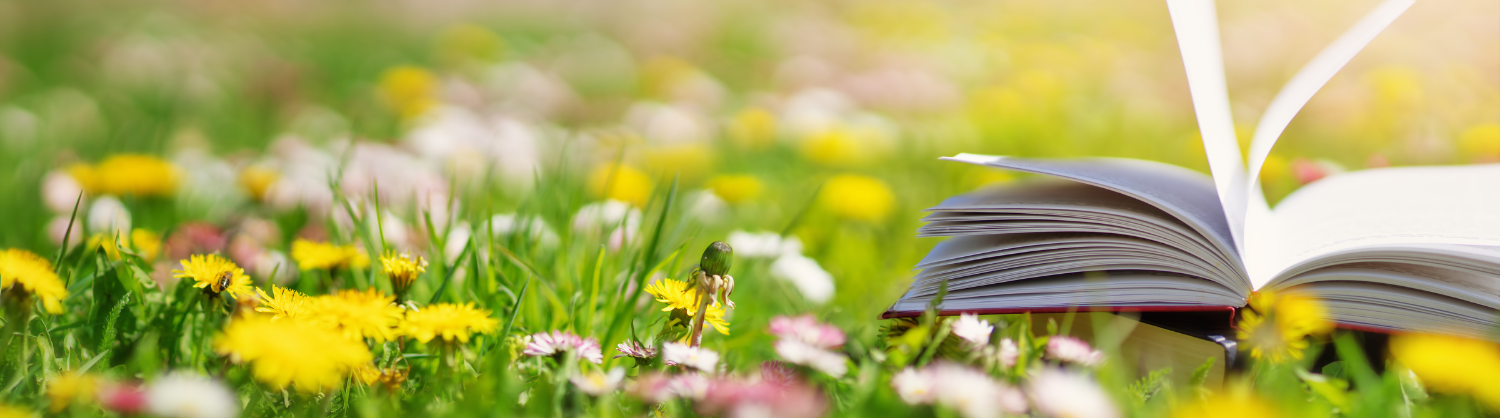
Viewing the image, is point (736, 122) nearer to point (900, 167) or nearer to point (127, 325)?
point (900, 167)

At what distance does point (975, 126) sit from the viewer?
350 centimetres

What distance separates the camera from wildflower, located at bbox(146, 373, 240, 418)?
0.62 m

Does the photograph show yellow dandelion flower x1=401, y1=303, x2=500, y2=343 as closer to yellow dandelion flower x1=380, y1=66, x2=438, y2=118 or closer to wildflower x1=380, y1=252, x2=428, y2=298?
wildflower x1=380, y1=252, x2=428, y2=298

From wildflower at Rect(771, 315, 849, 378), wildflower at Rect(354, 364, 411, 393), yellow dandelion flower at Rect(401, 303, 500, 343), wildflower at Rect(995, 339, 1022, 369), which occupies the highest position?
wildflower at Rect(995, 339, 1022, 369)

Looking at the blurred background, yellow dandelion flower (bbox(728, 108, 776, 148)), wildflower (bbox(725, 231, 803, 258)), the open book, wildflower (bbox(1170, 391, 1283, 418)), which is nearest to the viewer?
wildflower (bbox(1170, 391, 1283, 418))

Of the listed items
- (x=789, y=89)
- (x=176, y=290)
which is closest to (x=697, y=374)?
(x=176, y=290)

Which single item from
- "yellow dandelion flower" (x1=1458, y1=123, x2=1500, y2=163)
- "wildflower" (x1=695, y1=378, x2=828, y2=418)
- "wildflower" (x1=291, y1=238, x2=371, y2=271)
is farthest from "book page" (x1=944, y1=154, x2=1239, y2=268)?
"yellow dandelion flower" (x1=1458, y1=123, x2=1500, y2=163)

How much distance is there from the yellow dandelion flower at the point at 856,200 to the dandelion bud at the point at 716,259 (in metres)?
1.22

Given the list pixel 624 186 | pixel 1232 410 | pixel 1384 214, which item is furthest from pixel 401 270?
pixel 1384 214

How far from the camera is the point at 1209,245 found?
96 cm

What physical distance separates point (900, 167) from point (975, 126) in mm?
750

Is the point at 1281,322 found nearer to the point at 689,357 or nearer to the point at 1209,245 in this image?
the point at 1209,245

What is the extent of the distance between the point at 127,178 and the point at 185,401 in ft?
4.75

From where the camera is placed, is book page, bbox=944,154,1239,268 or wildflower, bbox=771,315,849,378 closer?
wildflower, bbox=771,315,849,378
